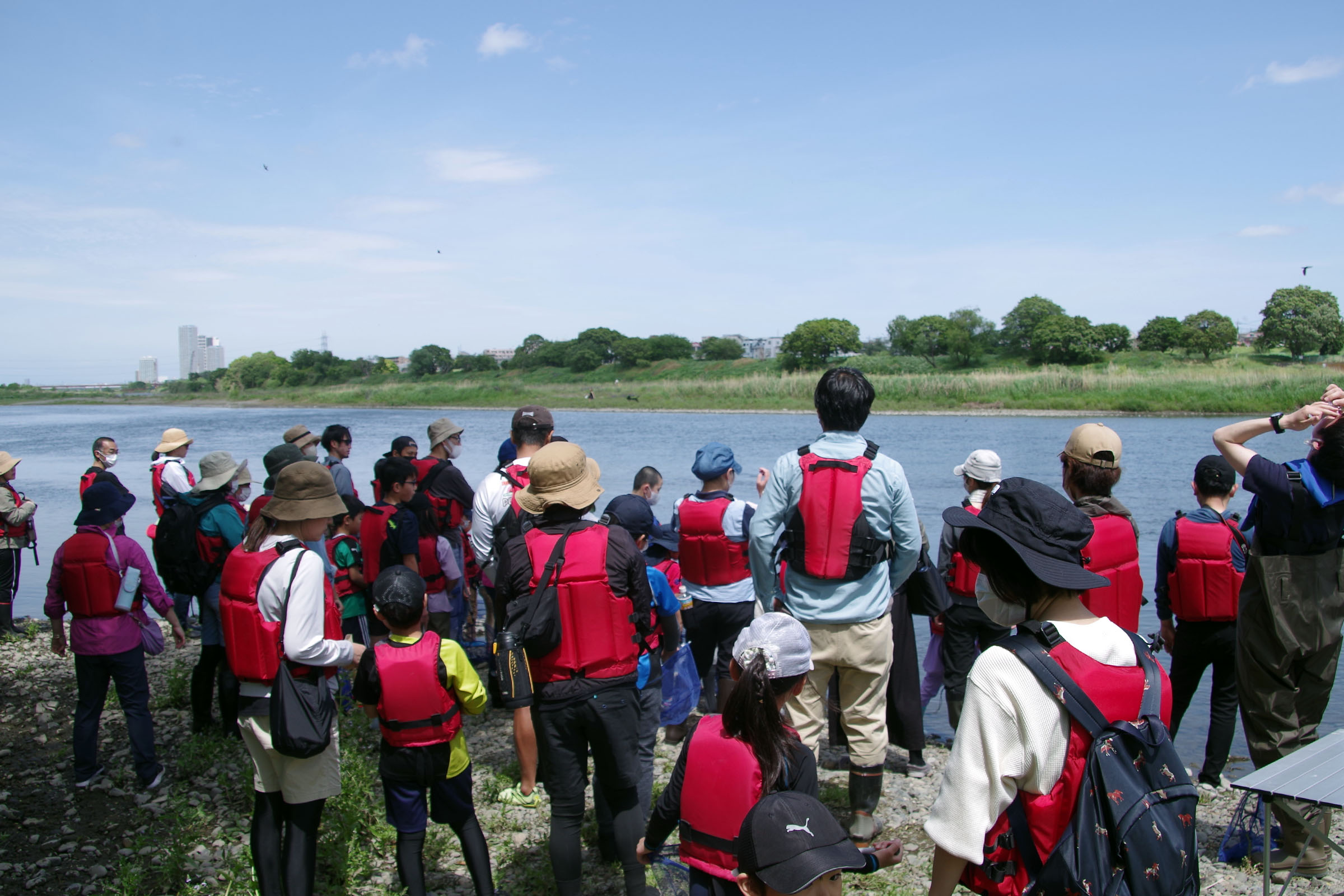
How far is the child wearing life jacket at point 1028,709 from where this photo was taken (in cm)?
167

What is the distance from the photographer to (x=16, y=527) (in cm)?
711

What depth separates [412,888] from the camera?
328 cm

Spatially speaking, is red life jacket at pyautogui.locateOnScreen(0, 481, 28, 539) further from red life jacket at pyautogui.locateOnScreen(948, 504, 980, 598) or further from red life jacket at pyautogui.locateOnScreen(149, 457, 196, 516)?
red life jacket at pyautogui.locateOnScreen(948, 504, 980, 598)

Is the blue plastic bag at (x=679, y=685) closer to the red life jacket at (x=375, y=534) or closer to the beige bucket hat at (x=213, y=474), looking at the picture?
the red life jacket at (x=375, y=534)

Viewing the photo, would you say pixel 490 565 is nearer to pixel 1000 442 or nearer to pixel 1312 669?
pixel 1312 669

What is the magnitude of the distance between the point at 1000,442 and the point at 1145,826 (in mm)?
25943

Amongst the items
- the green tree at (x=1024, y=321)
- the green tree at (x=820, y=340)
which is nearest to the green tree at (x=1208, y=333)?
the green tree at (x=1024, y=321)

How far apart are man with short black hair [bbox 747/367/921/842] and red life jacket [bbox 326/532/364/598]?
3061 millimetres

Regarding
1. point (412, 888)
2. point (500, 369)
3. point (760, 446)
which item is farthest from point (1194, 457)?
point (500, 369)

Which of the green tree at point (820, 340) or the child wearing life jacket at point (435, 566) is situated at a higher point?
the green tree at point (820, 340)

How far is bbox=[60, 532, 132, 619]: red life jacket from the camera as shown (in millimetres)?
4477

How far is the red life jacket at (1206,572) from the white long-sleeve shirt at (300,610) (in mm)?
4070

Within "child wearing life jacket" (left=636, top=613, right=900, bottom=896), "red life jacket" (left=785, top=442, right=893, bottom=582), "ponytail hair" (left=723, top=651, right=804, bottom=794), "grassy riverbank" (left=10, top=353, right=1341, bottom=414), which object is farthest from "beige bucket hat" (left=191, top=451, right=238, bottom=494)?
"grassy riverbank" (left=10, top=353, right=1341, bottom=414)

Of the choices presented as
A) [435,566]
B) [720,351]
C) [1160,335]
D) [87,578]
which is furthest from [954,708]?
[720,351]
